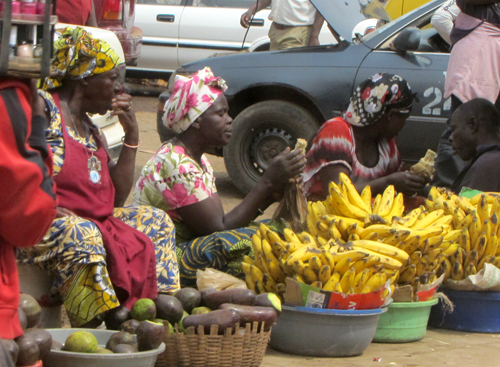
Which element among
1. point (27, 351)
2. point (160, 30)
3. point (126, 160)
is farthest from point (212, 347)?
point (160, 30)

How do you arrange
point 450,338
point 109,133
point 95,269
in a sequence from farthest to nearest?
1. point 109,133
2. point 450,338
3. point 95,269

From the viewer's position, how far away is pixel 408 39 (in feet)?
21.0

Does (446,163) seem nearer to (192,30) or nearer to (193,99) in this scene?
(193,99)

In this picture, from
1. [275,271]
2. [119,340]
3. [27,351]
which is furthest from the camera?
[275,271]

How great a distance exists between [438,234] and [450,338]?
2.31 feet

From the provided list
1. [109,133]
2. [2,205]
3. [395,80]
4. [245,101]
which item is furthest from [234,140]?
[2,205]

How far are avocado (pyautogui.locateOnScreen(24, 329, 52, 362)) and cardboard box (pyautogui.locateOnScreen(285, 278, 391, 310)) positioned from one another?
1339 mm

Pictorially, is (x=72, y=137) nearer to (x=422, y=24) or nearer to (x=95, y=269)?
(x=95, y=269)

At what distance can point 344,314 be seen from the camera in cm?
343

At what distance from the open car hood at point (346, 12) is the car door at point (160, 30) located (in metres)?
5.28

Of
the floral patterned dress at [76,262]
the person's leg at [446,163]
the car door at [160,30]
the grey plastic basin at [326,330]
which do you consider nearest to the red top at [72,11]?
the floral patterned dress at [76,262]

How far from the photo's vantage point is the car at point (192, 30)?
38.7 feet

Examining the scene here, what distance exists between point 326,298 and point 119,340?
110cm

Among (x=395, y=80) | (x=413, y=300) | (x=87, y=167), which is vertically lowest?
(x=413, y=300)
